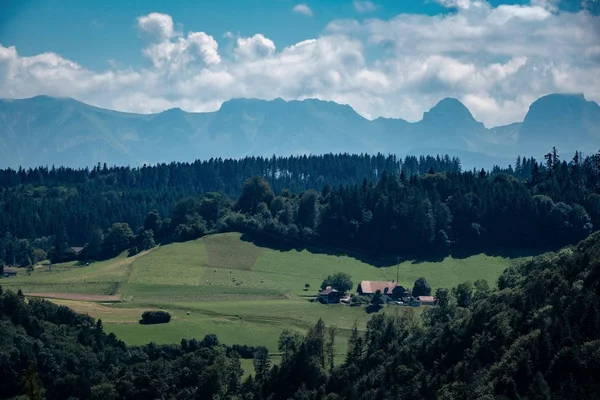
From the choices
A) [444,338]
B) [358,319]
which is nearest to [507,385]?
[444,338]

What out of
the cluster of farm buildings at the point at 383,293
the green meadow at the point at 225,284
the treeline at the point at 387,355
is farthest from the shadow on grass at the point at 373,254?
the treeline at the point at 387,355

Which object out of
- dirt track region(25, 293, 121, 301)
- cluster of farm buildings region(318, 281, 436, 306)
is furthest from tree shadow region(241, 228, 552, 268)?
dirt track region(25, 293, 121, 301)

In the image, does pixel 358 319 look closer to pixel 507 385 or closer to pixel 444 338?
pixel 444 338

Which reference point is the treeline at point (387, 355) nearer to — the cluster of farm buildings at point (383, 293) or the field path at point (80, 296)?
the cluster of farm buildings at point (383, 293)

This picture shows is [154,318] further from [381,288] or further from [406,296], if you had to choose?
[406,296]

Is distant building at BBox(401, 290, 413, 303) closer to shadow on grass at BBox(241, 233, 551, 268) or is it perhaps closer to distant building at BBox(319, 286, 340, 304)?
distant building at BBox(319, 286, 340, 304)

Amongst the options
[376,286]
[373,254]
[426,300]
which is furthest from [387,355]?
[373,254]
